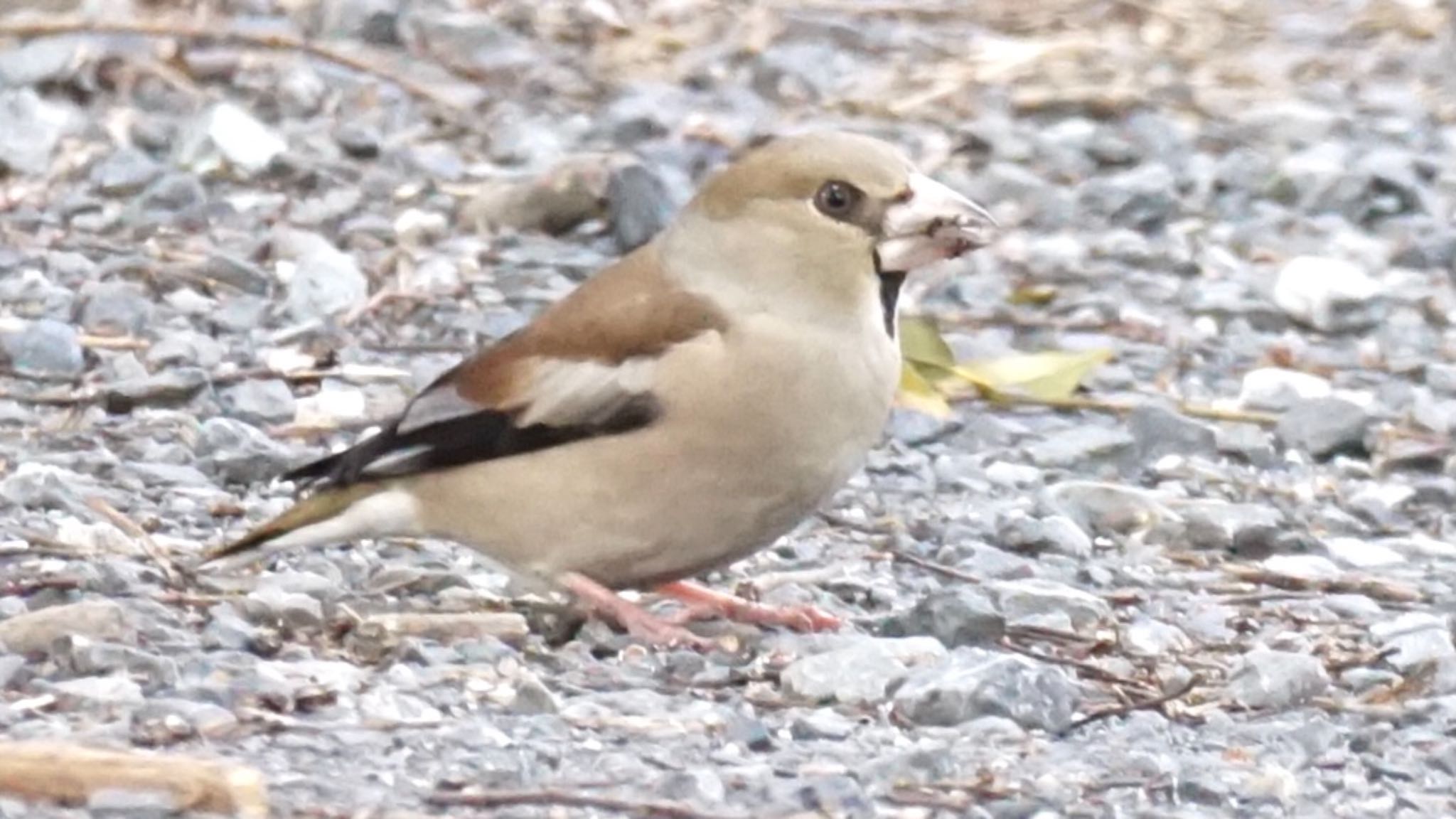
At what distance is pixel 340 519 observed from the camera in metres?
4.91

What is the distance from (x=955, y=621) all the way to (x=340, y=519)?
96cm

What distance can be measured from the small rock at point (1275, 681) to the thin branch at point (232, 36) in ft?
14.8

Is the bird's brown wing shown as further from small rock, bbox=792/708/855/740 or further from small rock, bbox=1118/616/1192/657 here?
small rock, bbox=1118/616/1192/657

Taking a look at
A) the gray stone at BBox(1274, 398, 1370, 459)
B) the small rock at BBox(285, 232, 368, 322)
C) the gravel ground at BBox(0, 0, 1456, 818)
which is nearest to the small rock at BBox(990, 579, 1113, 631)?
the gravel ground at BBox(0, 0, 1456, 818)

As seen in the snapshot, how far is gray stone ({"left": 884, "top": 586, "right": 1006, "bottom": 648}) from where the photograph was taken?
4.68m

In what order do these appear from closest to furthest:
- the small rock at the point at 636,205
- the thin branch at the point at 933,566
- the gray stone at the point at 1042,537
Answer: the thin branch at the point at 933,566 → the gray stone at the point at 1042,537 → the small rock at the point at 636,205

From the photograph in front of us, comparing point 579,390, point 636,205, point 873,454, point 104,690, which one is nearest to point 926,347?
point 873,454

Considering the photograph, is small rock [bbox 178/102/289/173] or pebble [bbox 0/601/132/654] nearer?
pebble [bbox 0/601/132/654]

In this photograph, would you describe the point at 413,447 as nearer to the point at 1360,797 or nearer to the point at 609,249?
the point at 1360,797

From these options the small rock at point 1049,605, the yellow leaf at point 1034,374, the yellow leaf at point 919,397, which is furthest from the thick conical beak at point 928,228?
the yellow leaf at point 1034,374

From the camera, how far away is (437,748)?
12.9 feet

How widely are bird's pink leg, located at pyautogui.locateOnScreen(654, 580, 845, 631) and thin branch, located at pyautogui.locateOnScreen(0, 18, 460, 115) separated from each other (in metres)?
3.78

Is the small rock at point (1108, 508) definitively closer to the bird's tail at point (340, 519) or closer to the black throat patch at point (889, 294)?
the black throat patch at point (889, 294)

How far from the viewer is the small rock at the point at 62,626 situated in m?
4.28
